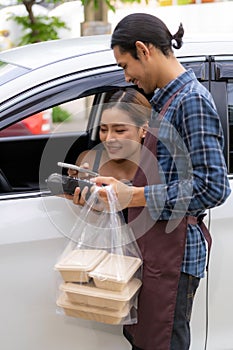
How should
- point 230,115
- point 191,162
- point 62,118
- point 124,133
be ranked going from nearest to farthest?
1. point 191,162
2. point 124,133
3. point 230,115
4. point 62,118

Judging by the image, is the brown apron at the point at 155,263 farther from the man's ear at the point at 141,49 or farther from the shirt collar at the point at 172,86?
the man's ear at the point at 141,49

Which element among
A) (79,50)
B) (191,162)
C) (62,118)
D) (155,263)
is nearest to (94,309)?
(155,263)

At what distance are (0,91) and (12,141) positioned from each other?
1409mm

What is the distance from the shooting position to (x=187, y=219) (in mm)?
2150

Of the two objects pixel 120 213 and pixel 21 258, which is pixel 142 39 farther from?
pixel 21 258

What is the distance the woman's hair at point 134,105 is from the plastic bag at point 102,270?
46 cm

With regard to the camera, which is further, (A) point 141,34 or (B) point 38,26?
(B) point 38,26

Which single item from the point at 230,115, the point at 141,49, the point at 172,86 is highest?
the point at 141,49

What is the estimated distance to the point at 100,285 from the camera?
7.02 feet

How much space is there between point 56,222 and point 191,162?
0.66m

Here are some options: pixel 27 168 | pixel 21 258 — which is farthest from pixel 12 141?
pixel 21 258

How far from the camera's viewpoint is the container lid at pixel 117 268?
2.12m

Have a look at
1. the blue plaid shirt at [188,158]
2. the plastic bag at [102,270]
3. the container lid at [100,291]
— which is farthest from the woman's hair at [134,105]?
the container lid at [100,291]

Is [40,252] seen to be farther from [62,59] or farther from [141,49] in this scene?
[141,49]
